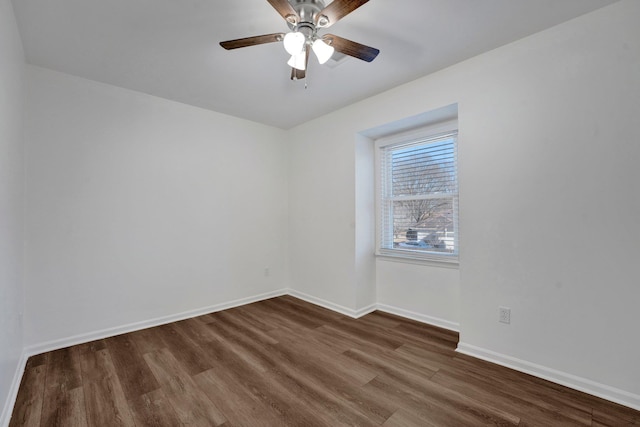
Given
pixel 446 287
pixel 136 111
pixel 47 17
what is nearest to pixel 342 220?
pixel 446 287

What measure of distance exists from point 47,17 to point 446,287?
160 inches

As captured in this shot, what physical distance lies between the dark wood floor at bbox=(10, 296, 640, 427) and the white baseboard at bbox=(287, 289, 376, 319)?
17.7 inches

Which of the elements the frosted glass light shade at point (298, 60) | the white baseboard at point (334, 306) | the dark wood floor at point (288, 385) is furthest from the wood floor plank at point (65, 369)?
the frosted glass light shade at point (298, 60)

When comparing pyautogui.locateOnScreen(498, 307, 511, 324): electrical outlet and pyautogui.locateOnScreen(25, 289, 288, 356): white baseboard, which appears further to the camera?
pyautogui.locateOnScreen(25, 289, 288, 356): white baseboard

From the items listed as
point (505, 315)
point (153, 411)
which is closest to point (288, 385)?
point (153, 411)

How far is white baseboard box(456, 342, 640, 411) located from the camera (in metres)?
1.80

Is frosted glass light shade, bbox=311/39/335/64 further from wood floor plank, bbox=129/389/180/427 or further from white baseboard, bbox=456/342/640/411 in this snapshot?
white baseboard, bbox=456/342/640/411

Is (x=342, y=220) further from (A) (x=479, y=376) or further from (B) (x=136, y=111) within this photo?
(B) (x=136, y=111)

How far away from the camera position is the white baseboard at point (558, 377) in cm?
180

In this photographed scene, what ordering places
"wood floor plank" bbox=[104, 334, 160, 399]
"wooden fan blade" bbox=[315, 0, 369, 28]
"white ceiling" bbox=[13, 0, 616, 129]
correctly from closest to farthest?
"wooden fan blade" bbox=[315, 0, 369, 28] → "white ceiling" bbox=[13, 0, 616, 129] → "wood floor plank" bbox=[104, 334, 160, 399]

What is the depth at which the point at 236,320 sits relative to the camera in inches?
130

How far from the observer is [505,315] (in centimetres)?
229

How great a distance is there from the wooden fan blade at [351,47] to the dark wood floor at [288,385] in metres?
2.34

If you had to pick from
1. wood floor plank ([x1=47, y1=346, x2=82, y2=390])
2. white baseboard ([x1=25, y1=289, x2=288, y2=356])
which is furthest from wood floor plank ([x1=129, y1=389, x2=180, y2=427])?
white baseboard ([x1=25, y1=289, x2=288, y2=356])
